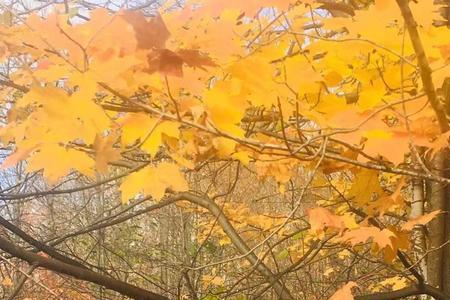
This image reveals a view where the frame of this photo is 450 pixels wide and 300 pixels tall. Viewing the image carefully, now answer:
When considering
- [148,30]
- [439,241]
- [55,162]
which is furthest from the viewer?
[439,241]

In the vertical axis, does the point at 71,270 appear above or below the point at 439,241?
below

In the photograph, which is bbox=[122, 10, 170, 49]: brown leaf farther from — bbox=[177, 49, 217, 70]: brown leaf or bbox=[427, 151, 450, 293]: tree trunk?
bbox=[427, 151, 450, 293]: tree trunk

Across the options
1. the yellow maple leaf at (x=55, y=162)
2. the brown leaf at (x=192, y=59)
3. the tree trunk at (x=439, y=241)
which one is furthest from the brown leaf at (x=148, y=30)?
the tree trunk at (x=439, y=241)

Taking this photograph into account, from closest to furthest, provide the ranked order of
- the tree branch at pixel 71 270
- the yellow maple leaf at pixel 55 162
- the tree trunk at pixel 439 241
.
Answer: the yellow maple leaf at pixel 55 162
the tree branch at pixel 71 270
the tree trunk at pixel 439 241

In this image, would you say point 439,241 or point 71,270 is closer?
point 71,270

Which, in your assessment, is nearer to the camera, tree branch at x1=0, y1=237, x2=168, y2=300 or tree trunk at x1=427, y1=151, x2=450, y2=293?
tree branch at x1=0, y1=237, x2=168, y2=300

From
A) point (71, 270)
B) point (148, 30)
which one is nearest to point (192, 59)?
point (148, 30)

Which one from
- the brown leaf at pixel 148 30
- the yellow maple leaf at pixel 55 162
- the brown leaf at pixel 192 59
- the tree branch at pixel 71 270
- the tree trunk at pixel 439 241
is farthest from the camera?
the tree trunk at pixel 439 241

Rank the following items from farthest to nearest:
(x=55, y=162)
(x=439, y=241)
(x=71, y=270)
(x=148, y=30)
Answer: (x=439, y=241) → (x=71, y=270) → (x=55, y=162) → (x=148, y=30)

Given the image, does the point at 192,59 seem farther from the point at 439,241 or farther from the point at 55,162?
the point at 439,241

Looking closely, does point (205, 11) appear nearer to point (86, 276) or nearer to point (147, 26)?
point (147, 26)

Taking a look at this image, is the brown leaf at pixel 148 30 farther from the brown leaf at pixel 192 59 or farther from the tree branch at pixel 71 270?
the tree branch at pixel 71 270

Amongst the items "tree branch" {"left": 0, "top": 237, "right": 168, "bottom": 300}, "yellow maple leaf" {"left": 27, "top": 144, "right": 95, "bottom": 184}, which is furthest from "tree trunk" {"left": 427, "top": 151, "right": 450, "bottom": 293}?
"yellow maple leaf" {"left": 27, "top": 144, "right": 95, "bottom": 184}

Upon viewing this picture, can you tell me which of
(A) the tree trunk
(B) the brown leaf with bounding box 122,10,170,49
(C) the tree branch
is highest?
(A) the tree trunk
